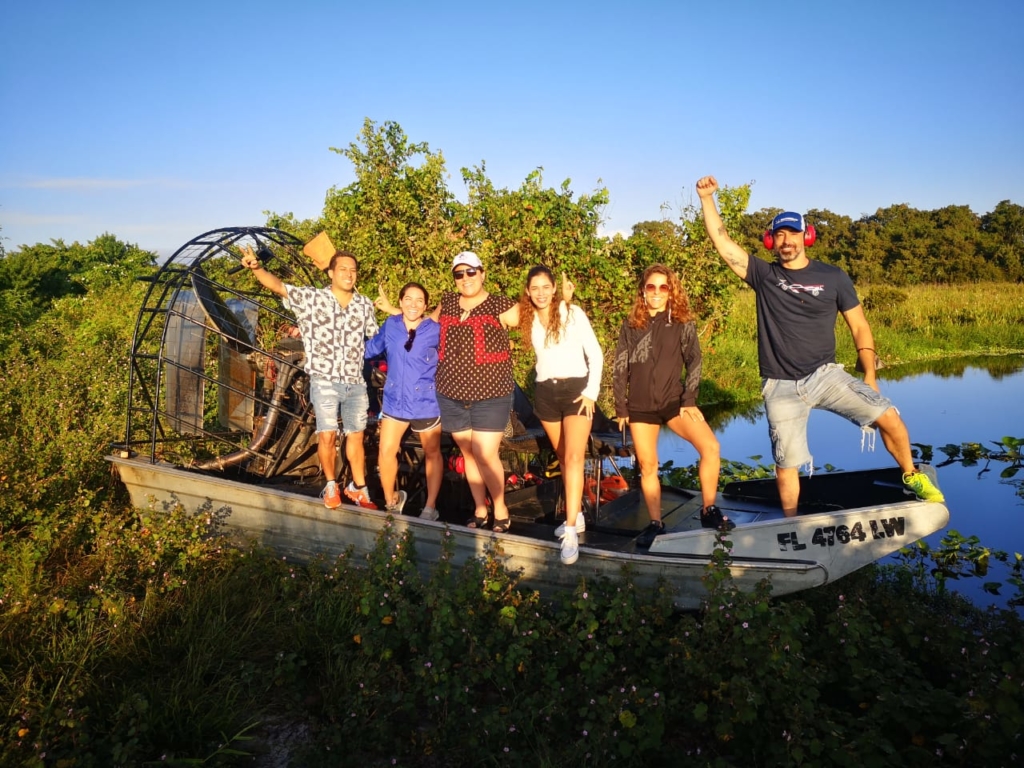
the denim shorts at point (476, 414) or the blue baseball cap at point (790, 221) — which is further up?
the blue baseball cap at point (790, 221)

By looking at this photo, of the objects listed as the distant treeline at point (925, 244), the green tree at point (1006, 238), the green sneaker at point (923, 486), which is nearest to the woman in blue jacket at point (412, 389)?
the green sneaker at point (923, 486)

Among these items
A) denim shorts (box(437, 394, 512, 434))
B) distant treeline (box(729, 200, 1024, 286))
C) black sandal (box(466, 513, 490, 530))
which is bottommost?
black sandal (box(466, 513, 490, 530))

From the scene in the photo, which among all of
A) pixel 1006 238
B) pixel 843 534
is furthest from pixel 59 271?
pixel 1006 238

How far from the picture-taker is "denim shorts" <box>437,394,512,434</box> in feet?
17.2

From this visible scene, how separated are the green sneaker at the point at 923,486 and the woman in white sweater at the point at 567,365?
83.1 inches

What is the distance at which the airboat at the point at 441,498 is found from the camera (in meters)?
4.82

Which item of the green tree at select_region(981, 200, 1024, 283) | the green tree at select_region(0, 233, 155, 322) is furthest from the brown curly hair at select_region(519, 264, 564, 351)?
the green tree at select_region(981, 200, 1024, 283)

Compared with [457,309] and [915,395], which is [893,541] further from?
[915,395]

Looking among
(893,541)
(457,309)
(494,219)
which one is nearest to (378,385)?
(457,309)

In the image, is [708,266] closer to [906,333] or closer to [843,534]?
A: [843,534]

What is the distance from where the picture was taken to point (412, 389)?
559cm

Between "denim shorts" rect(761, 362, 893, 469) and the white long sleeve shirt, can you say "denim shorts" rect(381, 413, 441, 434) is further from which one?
"denim shorts" rect(761, 362, 893, 469)

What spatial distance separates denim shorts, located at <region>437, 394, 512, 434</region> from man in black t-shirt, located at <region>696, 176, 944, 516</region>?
179cm

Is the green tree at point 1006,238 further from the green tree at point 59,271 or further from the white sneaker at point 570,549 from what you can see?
the white sneaker at point 570,549
